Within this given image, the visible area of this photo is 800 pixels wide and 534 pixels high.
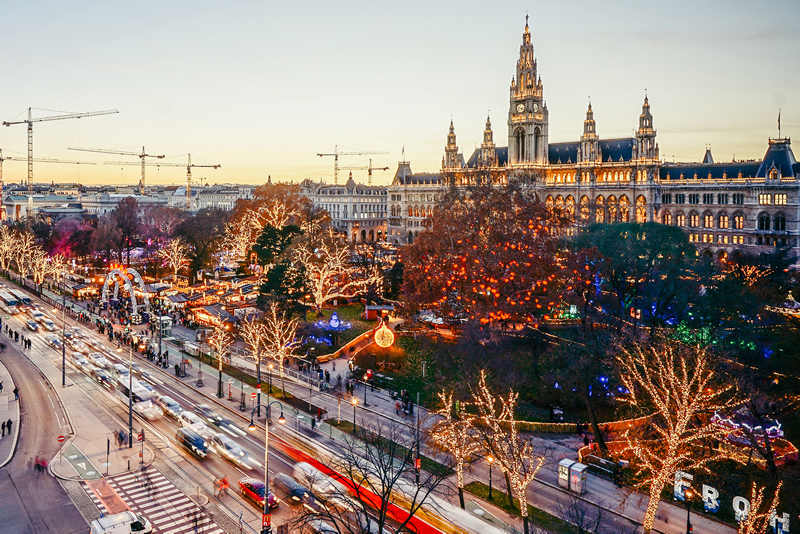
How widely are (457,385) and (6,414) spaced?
3298 cm

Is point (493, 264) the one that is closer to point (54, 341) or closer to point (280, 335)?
point (280, 335)

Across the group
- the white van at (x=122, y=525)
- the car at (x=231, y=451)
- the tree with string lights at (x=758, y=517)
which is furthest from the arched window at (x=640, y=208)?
the white van at (x=122, y=525)

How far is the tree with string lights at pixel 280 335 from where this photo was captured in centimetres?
5012

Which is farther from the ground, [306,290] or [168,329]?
[306,290]

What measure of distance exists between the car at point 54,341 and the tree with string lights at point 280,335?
940 inches

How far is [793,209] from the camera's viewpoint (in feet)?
298

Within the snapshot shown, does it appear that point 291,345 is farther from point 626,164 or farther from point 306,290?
point 626,164

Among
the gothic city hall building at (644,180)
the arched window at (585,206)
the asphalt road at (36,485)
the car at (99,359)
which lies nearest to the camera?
the asphalt road at (36,485)

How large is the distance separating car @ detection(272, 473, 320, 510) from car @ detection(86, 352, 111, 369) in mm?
29577

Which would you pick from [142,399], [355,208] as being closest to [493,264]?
[142,399]

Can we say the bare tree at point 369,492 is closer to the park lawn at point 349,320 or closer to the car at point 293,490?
the car at point 293,490

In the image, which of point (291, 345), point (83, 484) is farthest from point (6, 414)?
point (291, 345)

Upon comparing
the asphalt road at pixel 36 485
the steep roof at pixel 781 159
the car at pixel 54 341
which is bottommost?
the asphalt road at pixel 36 485

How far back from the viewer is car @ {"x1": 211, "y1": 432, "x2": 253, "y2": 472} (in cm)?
3425
